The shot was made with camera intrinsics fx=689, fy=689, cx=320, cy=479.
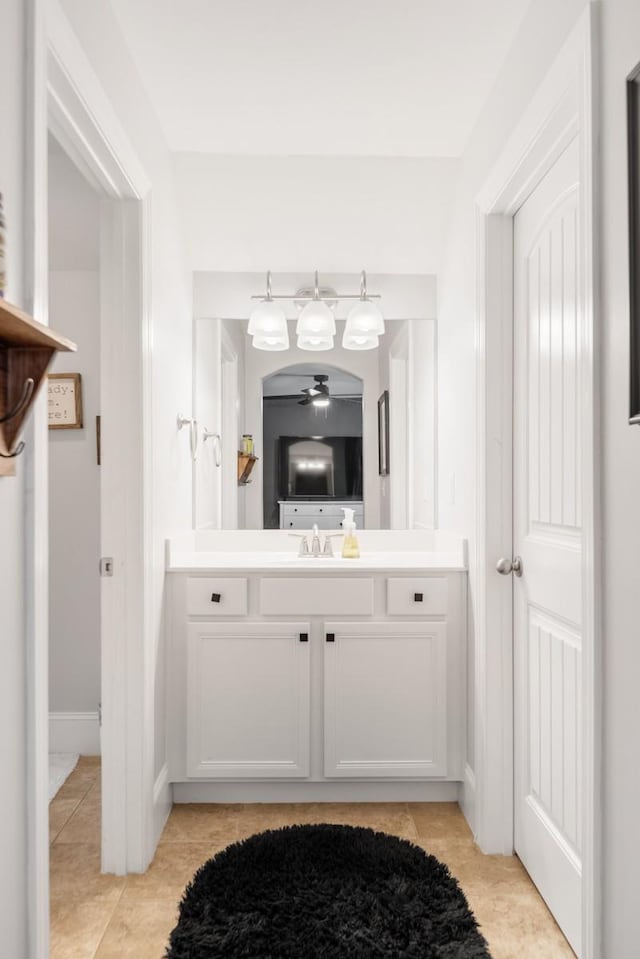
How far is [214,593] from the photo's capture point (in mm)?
2459

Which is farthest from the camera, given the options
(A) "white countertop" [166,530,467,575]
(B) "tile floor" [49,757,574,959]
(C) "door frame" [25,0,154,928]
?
(A) "white countertop" [166,530,467,575]

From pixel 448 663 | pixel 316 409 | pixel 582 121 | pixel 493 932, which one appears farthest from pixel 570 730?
pixel 316 409

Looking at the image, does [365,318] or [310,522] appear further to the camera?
[310,522]

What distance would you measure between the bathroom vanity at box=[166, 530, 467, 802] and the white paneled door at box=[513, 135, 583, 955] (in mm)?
374

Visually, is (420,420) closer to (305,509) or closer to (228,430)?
(305,509)

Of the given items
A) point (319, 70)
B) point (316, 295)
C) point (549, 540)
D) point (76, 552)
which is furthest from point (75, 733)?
point (319, 70)

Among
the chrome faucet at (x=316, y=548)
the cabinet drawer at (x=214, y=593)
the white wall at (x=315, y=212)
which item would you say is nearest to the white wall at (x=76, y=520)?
the white wall at (x=315, y=212)

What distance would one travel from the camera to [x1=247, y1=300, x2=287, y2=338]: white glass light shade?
2.90 metres

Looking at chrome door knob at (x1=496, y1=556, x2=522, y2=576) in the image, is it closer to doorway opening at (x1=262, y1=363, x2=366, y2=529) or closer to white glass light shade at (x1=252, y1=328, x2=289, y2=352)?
doorway opening at (x1=262, y1=363, x2=366, y2=529)

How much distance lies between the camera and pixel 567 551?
68.2 inches

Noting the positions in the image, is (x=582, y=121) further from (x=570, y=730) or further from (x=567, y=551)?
(x=570, y=730)

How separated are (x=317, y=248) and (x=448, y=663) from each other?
5.72 ft

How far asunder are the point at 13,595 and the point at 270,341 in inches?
77.0

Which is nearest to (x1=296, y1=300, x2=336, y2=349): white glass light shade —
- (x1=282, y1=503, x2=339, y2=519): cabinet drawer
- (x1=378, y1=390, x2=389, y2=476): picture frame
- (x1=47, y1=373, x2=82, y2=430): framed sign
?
(x1=378, y1=390, x2=389, y2=476): picture frame
